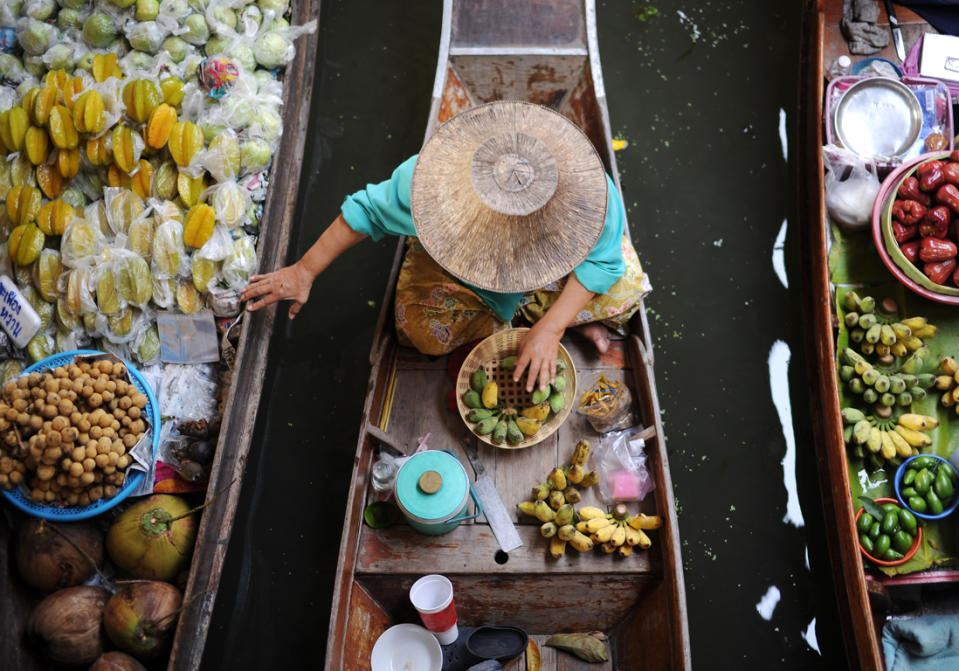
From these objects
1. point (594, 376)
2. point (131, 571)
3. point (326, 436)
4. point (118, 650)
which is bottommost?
point (118, 650)

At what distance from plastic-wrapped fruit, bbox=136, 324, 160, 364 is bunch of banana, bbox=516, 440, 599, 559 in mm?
1847

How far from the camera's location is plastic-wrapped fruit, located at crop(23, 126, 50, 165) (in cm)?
308

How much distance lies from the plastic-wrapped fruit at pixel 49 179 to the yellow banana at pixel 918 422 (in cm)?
400

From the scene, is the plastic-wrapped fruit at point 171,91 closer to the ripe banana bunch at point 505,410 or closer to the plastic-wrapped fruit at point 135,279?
the plastic-wrapped fruit at point 135,279

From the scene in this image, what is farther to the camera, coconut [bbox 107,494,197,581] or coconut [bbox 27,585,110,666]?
coconut [bbox 107,494,197,581]

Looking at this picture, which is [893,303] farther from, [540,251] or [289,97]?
[289,97]

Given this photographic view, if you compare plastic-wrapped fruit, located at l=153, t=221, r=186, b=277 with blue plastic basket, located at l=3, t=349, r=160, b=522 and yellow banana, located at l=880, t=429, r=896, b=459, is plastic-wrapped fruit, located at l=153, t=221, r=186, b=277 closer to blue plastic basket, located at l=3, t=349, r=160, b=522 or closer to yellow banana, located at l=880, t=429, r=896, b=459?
blue plastic basket, located at l=3, t=349, r=160, b=522

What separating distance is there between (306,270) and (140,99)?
4.57 feet

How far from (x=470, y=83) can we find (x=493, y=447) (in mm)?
1875

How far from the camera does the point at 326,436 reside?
10.8ft

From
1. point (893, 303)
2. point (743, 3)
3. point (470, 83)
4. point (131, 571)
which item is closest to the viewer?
point (131, 571)

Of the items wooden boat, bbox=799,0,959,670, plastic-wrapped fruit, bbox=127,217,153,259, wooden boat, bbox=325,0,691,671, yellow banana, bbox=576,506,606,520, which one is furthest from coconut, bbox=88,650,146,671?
wooden boat, bbox=799,0,959,670

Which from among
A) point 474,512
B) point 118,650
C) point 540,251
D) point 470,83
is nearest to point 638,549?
point 474,512

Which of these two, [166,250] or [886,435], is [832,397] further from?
[166,250]
